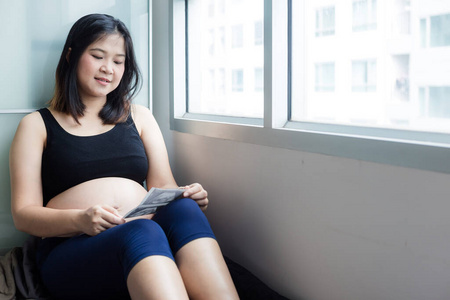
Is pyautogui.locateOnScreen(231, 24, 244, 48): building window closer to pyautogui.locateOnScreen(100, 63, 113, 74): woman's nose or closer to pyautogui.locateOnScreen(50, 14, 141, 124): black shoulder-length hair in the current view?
pyautogui.locateOnScreen(50, 14, 141, 124): black shoulder-length hair

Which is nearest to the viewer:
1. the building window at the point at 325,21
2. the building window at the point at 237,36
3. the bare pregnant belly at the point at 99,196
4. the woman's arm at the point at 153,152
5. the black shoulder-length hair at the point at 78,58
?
the building window at the point at 325,21

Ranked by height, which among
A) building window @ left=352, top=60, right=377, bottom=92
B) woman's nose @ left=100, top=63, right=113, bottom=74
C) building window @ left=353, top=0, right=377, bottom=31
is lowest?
building window @ left=352, top=60, right=377, bottom=92

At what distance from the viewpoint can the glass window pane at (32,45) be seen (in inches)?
71.1

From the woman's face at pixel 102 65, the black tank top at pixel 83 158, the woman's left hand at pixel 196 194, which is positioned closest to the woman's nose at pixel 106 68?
the woman's face at pixel 102 65

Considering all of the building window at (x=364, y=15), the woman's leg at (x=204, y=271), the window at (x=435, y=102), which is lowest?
the woman's leg at (x=204, y=271)

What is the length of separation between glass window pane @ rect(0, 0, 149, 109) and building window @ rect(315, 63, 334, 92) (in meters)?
1.13

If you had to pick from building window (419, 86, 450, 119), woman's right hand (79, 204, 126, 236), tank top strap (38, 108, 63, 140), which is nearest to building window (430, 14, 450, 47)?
building window (419, 86, 450, 119)

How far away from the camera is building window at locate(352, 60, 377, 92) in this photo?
1.24 meters

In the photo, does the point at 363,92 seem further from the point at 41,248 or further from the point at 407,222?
the point at 41,248

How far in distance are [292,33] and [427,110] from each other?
1.81ft

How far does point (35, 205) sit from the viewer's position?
4.75ft

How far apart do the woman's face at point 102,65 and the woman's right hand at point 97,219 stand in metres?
0.54

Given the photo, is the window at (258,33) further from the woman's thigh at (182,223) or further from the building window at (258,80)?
the woman's thigh at (182,223)

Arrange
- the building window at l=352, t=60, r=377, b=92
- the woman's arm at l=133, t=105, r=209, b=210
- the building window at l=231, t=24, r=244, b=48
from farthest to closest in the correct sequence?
the building window at l=231, t=24, r=244, b=48, the woman's arm at l=133, t=105, r=209, b=210, the building window at l=352, t=60, r=377, b=92
